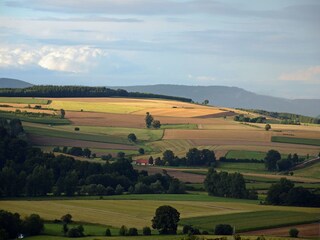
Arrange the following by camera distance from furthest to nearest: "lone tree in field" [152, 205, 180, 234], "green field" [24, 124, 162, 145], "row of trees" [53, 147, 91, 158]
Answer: "green field" [24, 124, 162, 145] → "row of trees" [53, 147, 91, 158] → "lone tree in field" [152, 205, 180, 234]

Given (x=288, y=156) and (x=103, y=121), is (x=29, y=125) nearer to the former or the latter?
(x=103, y=121)

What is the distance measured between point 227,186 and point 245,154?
28.5m

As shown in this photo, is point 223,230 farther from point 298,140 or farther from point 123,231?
point 298,140

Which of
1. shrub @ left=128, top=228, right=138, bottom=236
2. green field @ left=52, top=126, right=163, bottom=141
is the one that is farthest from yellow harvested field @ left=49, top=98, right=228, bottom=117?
shrub @ left=128, top=228, right=138, bottom=236

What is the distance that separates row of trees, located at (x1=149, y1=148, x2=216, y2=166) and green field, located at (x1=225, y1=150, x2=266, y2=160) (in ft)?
10.5

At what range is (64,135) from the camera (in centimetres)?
13212

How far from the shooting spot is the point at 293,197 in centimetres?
9250

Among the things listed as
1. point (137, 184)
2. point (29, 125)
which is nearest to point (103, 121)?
point (29, 125)

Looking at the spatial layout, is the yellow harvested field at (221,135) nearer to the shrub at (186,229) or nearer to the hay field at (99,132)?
the hay field at (99,132)

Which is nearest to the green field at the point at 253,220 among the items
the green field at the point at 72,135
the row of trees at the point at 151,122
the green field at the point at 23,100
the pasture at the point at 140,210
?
the pasture at the point at 140,210

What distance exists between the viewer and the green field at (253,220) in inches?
2933

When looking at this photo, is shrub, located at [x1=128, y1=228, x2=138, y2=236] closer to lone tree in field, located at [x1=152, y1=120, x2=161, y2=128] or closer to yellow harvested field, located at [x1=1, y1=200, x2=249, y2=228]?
yellow harvested field, located at [x1=1, y1=200, x2=249, y2=228]

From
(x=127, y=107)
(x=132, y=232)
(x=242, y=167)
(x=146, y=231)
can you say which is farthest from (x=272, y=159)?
(x=127, y=107)

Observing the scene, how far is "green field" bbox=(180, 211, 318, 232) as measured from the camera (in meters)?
74.5
